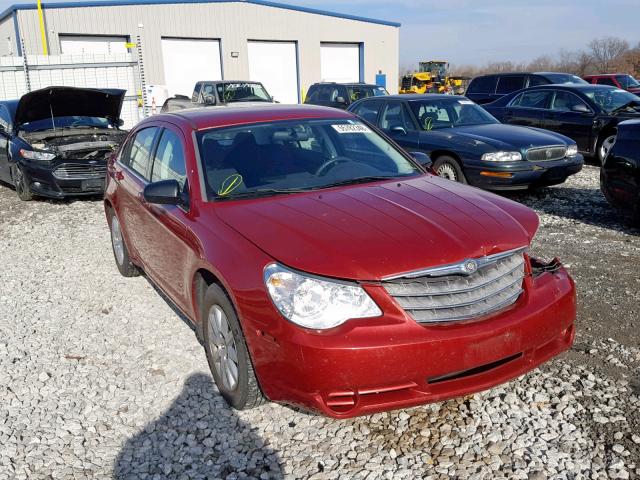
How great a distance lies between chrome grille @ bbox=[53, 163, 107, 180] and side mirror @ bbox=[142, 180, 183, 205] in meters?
5.81

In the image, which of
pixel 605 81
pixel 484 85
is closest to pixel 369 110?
pixel 484 85

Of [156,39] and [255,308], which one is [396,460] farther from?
[156,39]

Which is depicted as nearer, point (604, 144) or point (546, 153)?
point (546, 153)

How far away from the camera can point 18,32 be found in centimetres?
2306

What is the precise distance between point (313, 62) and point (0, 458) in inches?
1198

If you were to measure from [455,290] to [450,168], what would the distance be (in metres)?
6.02

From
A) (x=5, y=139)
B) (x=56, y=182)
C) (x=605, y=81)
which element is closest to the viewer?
(x=56, y=182)

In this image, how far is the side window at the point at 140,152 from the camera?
4871 mm

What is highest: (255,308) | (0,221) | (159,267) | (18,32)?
(18,32)

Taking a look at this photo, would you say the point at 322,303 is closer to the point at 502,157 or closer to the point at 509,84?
the point at 502,157

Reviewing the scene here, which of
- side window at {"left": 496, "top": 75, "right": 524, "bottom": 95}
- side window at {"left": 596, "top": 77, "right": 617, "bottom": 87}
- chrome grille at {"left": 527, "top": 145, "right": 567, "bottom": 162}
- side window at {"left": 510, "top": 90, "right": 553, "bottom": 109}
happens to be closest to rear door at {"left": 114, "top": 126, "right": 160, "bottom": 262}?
chrome grille at {"left": 527, "top": 145, "right": 567, "bottom": 162}

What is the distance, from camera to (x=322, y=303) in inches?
112

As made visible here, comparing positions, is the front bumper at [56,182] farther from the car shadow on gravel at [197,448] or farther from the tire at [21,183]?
the car shadow on gravel at [197,448]

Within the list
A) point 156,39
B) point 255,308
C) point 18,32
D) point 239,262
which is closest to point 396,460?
point 255,308
